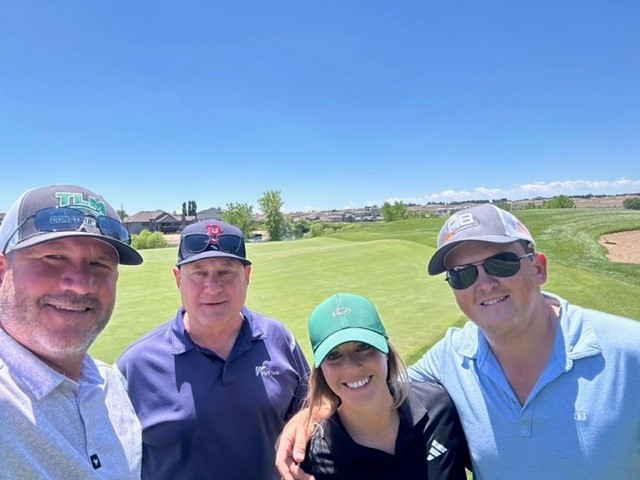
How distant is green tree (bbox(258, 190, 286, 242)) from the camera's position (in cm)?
5612

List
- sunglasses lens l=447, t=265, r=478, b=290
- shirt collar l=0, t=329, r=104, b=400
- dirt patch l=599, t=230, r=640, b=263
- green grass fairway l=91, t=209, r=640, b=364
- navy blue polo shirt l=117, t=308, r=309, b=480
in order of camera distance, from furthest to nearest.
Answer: dirt patch l=599, t=230, r=640, b=263, green grass fairway l=91, t=209, r=640, b=364, navy blue polo shirt l=117, t=308, r=309, b=480, sunglasses lens l=447, t=265, r=478, b=290, shirt collar l=0, t=329, r=104, b=400

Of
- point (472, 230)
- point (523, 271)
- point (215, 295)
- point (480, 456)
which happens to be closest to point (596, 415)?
point (480, 456)

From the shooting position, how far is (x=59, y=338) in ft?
5.61

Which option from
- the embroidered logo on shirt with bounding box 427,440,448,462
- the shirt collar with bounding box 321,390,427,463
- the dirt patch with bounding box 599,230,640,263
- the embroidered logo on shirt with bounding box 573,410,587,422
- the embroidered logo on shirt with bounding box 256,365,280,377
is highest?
the embroidered logo on shirt with bounding box 256,365,280,377

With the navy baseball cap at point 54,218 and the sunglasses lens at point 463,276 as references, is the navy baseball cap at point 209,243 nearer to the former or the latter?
the navy baseball cap at point 54,218

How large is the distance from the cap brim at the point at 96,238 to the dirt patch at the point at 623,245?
16202 millimetres

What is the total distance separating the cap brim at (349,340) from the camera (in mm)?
2082

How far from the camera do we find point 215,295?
2.60 meters

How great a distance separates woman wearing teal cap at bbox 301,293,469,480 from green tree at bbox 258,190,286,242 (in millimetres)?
54120

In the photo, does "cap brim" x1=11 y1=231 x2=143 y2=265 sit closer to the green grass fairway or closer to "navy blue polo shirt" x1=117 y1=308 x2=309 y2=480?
"navy blue polo shirt" x1=117 y1=308 x2=309 y2=480

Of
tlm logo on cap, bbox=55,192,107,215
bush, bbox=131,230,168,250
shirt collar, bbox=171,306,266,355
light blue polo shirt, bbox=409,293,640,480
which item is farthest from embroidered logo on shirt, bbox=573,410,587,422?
bush, bbox=131,230,168,250

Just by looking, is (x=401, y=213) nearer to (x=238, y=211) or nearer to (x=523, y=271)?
(x=238, y=211)

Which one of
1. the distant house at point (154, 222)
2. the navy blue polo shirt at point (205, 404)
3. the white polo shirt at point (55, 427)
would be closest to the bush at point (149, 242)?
the navy blue polo shirt at point (205, 404)

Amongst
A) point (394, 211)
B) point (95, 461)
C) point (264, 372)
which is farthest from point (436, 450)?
point (394, 211)
